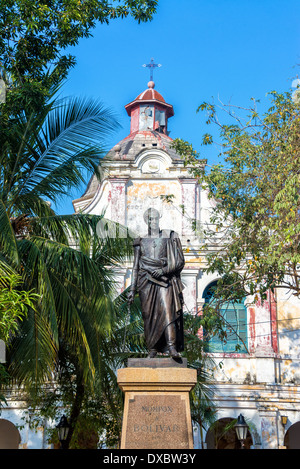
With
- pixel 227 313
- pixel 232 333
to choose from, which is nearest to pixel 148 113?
pixel 227 313

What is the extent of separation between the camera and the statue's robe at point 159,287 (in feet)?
25.2

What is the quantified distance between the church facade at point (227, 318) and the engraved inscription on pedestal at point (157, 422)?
941 cm

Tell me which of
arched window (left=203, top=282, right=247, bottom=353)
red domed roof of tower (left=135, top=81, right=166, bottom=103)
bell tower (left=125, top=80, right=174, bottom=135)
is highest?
red domed roof of tower (left=135, top=81, right=166, bottom=103)

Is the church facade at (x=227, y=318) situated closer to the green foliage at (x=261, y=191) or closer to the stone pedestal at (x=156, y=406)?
the green foliage at (x=261, y=191)

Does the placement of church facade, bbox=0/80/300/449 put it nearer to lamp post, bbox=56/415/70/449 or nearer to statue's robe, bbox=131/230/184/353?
lamp post, bbox=56/415/70/449

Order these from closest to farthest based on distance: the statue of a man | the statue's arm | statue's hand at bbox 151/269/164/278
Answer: the statue of a man < statue's hand at bbox 151/269/164/278 < the statue's arm

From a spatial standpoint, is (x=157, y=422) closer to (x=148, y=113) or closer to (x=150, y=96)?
(x=148, y=113)

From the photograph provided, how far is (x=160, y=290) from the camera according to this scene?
7.79 metres

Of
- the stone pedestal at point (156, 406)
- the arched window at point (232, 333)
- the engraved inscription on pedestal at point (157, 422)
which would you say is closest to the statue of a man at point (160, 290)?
the stone pedestal at point (156, 406)

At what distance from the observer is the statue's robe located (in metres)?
7.70

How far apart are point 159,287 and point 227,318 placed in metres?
11.2

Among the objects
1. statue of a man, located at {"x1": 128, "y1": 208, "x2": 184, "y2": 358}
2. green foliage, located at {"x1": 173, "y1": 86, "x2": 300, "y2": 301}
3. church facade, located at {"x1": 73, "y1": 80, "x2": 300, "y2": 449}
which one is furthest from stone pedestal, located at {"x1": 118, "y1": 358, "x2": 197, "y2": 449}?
church facade, located at {"x1": 73, "y1": 80, "x2": 300, "y2": 449}

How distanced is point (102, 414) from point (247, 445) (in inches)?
286
